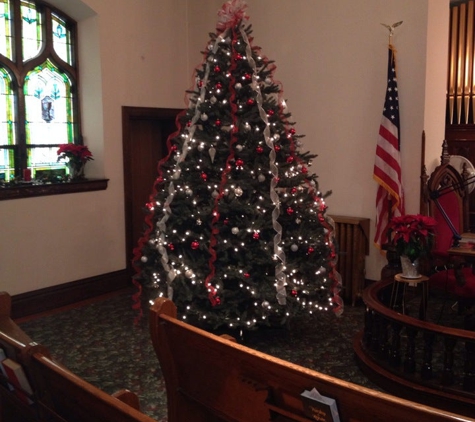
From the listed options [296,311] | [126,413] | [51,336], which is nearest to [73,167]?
[51,336]

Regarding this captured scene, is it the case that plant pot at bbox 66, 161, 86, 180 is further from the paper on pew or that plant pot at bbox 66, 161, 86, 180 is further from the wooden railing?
the paper on pew

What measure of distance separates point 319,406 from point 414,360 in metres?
2.02

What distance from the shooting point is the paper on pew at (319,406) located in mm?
1551

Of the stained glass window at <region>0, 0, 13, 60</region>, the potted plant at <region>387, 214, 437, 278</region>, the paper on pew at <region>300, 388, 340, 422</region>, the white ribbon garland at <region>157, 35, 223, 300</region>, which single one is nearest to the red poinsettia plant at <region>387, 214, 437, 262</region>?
the potted plant at <region>387, 214, 437, 278</region>

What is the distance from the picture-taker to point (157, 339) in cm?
216

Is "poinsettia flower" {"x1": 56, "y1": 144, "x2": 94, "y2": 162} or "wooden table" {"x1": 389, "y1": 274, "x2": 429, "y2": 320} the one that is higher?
"poinsettia flower" {"x1": 56, "y1": 144, "x2": 94, "y2": 162}

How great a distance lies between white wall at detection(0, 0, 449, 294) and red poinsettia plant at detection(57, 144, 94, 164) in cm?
19

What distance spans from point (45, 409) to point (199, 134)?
8.95 ft

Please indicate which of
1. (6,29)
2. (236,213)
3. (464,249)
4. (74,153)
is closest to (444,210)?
(464,249)

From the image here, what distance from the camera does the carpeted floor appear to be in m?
3.67

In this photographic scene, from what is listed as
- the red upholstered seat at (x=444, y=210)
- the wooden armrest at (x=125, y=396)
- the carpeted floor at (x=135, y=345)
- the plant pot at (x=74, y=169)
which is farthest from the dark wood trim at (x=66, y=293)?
the wooden armrest at (x=125, y=396)

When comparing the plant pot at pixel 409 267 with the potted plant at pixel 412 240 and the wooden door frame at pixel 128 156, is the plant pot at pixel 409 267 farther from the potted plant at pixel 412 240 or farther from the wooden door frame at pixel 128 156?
the wooden door frame at pixel 128 156

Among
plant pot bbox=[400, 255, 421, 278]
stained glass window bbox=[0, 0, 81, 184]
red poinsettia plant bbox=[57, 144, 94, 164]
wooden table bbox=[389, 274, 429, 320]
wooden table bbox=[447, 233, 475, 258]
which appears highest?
stained glass window bbox=[0, 0, 81, 184]

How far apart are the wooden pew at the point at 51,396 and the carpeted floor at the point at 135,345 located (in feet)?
4.39
